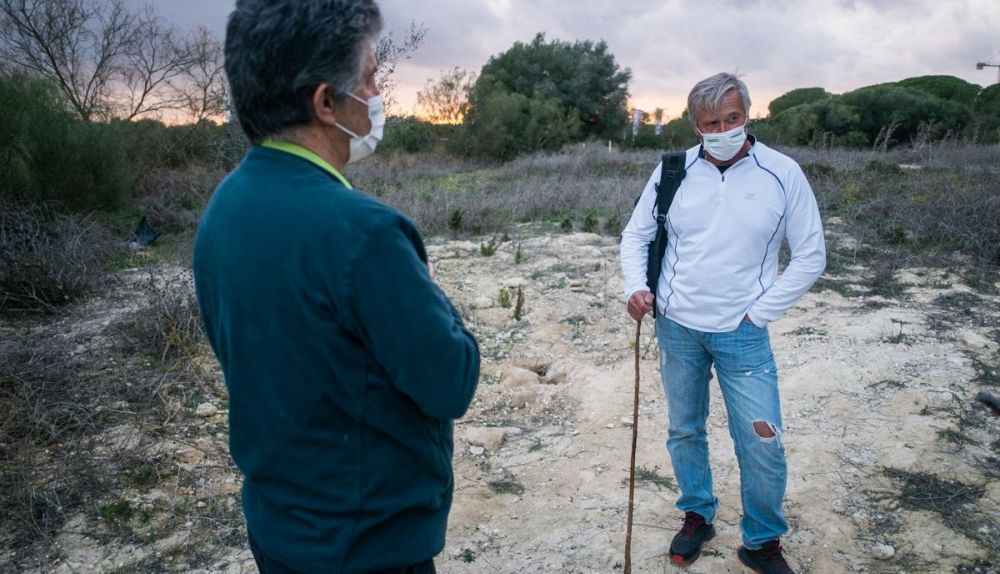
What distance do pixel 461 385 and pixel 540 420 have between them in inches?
134

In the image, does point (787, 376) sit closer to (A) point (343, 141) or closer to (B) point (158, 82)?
(A) point (343, 141)

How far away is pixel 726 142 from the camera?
2498 millimetres

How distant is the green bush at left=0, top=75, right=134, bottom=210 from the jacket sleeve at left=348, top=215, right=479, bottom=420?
8.68 m

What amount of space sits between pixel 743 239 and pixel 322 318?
1.79m

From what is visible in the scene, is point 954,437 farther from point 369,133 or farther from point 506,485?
point 369,133

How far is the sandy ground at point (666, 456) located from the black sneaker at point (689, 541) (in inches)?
1.8

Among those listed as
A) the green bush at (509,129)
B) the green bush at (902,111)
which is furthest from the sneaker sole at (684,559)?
the green bush at (509,129)

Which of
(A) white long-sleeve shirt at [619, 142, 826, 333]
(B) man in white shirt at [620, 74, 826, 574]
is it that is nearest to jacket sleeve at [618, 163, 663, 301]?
(B) man in white shirt at [620, 74, 826, 574]

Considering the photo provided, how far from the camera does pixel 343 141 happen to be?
4.30ft

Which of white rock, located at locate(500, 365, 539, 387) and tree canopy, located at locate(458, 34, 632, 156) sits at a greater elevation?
tree canopy, located at locate(458, 34, 632, 156)

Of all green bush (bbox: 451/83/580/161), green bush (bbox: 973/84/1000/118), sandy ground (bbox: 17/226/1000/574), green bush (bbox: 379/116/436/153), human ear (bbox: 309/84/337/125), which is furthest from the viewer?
green bush (bbox: 451/83/580/161)

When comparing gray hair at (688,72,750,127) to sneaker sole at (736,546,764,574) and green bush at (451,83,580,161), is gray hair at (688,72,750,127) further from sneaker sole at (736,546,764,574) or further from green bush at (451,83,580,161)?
green bush at (451,83,580,161)

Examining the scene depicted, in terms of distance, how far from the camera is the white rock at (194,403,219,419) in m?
4.19

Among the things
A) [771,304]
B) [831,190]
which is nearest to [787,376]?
[771,304]
